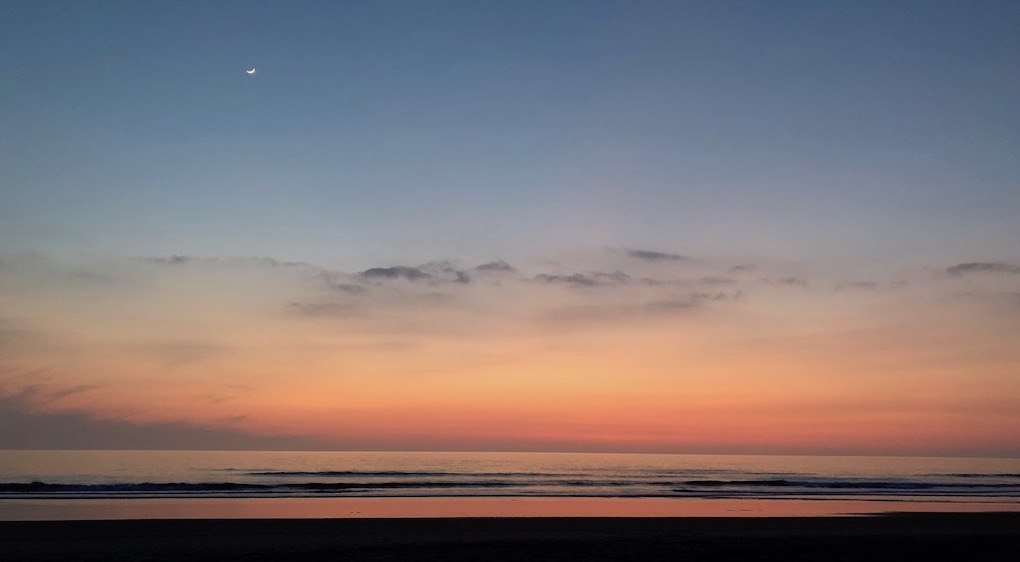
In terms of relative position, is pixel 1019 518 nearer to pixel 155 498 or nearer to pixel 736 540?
pixel 736 540

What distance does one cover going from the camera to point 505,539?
18.2 m

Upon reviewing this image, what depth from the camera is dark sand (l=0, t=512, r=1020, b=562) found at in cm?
1570

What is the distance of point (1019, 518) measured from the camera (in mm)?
26375

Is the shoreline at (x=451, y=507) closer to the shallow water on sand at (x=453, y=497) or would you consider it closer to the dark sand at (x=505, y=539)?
the shallow water on sand at (x=453, y=497)

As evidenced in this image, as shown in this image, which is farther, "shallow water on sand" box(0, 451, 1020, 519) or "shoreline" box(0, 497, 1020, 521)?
"shallow water on sand" box(0, 451, 1020, 519)

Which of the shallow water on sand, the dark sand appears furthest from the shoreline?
the dark sand

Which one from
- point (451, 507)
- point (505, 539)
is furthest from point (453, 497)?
point (505, 539)

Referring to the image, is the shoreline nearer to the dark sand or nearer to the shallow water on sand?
the shallow water on sand

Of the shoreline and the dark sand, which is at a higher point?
the dark sand

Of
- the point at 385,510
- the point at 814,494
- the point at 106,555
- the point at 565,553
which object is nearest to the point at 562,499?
the point at 385,510

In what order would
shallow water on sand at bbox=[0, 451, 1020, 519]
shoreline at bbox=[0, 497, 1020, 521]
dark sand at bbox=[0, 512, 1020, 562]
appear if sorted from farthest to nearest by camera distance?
shallow water on sand at bbox=[0, 451, 1020, 519], shoreline at bbox=[0, 497, 1020, 521], dark sand at bbox=[0, 512, 1020, 562]

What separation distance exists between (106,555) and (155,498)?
1922 centimetres

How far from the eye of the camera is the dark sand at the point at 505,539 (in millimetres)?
15703

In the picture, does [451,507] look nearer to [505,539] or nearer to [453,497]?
[453,497]
